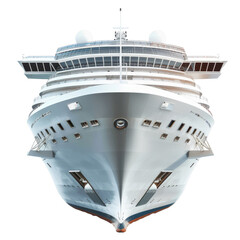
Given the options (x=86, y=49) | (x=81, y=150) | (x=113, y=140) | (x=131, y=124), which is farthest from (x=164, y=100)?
(x=86, y=49)

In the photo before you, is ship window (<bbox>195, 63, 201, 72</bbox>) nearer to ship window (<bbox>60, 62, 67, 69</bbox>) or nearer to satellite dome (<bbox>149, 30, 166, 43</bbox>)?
satellite dome (<bbox>149, 30, 166, 43</bbox>)

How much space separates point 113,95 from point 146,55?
8357mm

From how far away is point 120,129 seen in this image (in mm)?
15547

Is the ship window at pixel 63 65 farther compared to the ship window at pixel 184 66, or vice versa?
the ship window at pixel 184 66

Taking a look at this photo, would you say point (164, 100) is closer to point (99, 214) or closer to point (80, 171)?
point (80, 171)

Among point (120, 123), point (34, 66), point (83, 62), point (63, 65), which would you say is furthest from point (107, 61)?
point (120, 123)

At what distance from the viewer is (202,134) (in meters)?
19.9

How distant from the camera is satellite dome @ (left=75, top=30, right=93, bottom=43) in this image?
26.5 m

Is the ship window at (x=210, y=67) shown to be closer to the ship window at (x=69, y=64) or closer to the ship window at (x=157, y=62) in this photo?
the ship window at (x=157, y=62)

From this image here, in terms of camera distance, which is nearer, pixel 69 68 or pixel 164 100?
pixel 164 100

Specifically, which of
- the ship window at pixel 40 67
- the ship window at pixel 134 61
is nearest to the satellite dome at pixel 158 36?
the ship window at pixel 134 61

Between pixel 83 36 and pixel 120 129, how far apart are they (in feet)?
43.3

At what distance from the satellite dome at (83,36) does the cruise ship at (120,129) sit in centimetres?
281

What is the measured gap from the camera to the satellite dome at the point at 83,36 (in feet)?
87.0
